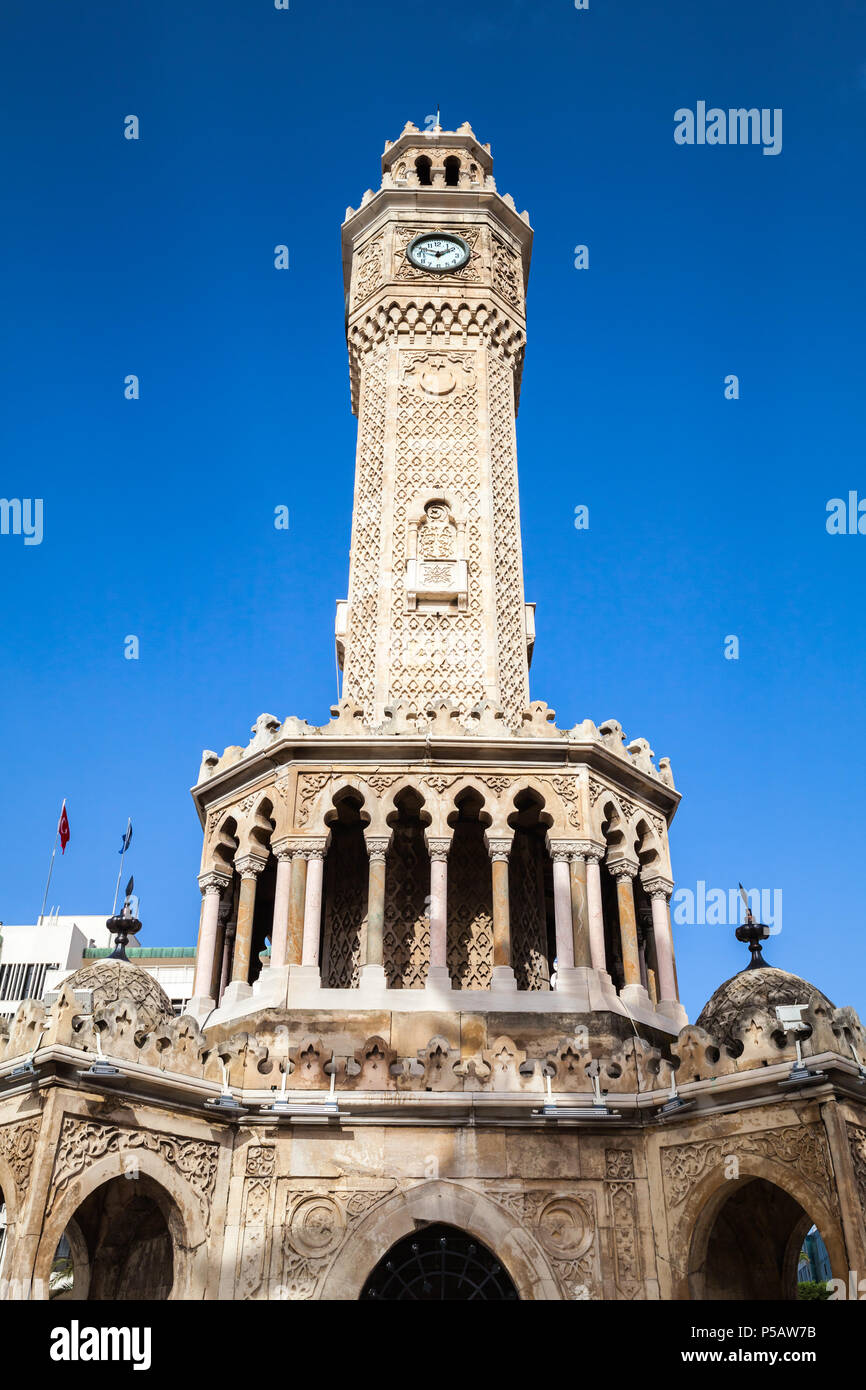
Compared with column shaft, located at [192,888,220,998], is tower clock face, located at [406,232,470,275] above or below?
above

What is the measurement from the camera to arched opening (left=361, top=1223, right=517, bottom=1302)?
15.2 metres

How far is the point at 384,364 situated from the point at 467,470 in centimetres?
362

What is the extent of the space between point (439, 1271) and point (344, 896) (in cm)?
741

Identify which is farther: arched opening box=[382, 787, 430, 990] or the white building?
the white building

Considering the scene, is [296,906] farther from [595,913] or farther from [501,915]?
[595,913]

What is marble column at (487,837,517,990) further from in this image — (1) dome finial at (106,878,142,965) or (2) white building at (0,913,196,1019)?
(2) white building at (0,913,196,1019)

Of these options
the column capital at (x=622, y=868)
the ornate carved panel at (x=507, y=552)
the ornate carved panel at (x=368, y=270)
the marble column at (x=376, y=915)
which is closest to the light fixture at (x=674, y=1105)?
the marble column at (x=376, y=915)

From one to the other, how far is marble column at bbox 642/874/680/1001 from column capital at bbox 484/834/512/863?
314cm

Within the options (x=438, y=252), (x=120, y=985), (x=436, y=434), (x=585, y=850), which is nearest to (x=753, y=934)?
(x=585, y=850)

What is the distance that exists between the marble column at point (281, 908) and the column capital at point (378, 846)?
1309 millimetres

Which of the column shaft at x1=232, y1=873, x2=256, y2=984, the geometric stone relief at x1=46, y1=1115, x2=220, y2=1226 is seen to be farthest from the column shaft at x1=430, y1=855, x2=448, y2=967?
the geometric stone relief at x1=46, y1=1115, x2=220, y2=1226

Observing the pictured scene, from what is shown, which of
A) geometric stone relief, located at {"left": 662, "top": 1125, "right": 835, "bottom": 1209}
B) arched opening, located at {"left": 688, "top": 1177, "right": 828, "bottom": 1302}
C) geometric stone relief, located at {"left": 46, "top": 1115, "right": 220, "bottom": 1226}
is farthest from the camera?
arched opening, located at {"left": 688, "top": 1177, "right": 828, "bottom": 1302}

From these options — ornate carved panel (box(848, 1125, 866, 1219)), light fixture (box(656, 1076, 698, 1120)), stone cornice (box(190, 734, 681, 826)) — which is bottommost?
ornate carved panel (box(848, 1125, 866, 1219))
